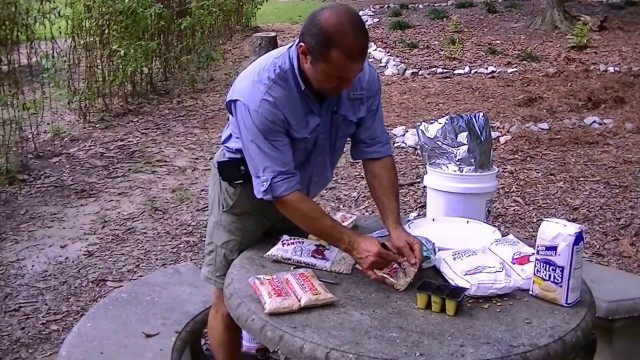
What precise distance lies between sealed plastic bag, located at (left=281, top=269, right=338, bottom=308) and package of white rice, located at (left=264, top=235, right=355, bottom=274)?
9 cm

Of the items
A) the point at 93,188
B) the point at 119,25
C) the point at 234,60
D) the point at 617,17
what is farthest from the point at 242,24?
the point at 93,188

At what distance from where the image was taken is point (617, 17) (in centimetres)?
1053

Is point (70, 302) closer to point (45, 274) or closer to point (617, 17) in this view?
point (45, 274)

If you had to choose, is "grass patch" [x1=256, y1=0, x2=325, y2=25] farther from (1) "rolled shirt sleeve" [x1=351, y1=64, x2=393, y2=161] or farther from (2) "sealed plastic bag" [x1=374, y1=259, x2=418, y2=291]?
(2) "sealed plastic bag" [x1=374, y1=259, x2=418, y2=291]

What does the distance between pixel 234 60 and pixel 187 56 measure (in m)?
1.39

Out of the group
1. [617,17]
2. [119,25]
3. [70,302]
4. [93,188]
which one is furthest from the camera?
[617,17]

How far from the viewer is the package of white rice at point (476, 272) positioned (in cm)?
219

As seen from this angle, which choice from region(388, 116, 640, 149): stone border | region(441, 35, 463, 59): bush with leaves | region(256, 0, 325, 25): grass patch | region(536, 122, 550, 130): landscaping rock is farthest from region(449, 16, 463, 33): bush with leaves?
region(536, 122, 550, 130): landscaping rock

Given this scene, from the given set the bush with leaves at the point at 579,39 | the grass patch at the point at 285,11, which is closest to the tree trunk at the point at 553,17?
the bush with leaves at the point at 579,39

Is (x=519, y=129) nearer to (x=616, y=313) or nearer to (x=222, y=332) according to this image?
(x=616, y=313)

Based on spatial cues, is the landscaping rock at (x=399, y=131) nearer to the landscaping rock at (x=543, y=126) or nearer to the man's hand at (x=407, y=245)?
the landscaping rock at (x=543, y=126)

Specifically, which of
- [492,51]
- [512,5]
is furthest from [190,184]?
[512,5]

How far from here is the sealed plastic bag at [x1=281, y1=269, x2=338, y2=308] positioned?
2105 millimetres

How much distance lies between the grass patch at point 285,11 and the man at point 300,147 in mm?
9535
